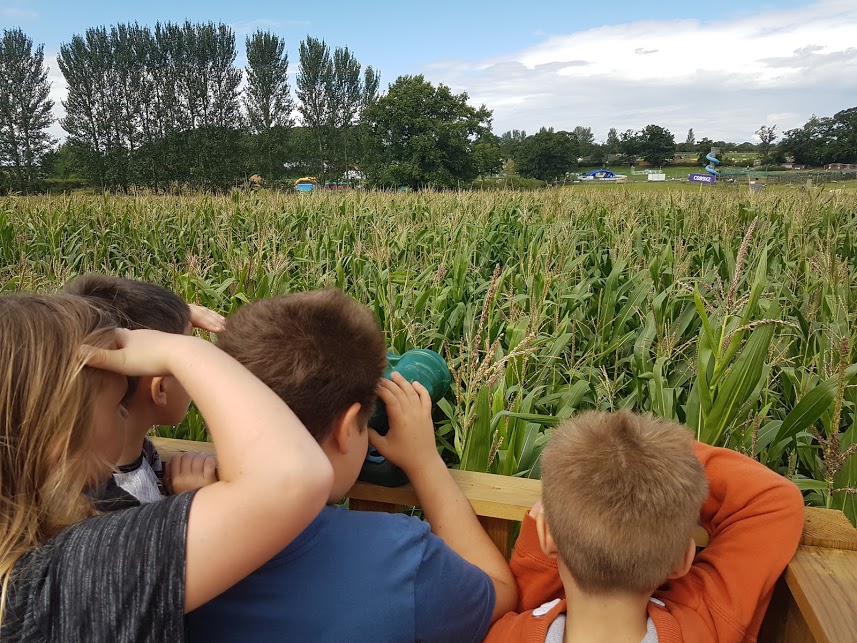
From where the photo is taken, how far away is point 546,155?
229 ft

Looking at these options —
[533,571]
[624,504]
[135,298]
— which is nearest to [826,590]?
[624,504]

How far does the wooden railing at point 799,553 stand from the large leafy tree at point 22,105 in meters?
44.5

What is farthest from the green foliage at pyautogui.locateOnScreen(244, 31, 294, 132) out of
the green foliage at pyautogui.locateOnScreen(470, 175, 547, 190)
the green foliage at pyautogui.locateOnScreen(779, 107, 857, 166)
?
the green foliage at pyautogui.locateOnScreen(779, 107, 857, 166)

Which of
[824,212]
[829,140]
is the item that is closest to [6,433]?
[824,212]

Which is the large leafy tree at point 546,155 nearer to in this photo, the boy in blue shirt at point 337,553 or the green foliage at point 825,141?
the green foliage at point 825,141

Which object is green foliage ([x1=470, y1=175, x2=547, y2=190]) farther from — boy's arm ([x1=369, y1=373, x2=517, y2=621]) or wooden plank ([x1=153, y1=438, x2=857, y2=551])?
boy's arm ([x1=369, y1=373, x2=517, y2=621])

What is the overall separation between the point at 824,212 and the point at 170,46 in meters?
47.8

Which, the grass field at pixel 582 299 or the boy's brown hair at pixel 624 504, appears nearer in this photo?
the boy's brown hair at pixel 624 504

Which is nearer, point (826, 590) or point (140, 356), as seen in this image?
point (140, 356)

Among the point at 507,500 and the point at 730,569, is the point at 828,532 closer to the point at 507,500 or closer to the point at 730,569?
the point at 730,569

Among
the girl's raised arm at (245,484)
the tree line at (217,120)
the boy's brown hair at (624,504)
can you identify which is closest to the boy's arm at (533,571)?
the boy's brown hair at (624,504)

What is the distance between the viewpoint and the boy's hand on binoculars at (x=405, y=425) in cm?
117

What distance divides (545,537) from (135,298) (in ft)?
3.22

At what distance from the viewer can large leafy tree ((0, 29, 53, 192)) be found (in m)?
37.7
